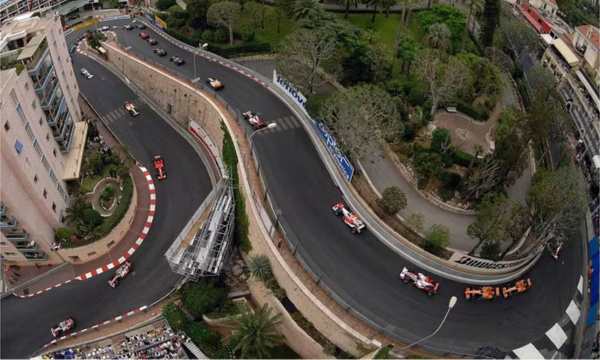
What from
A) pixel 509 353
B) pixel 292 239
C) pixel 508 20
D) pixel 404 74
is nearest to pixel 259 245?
pixel 292 239

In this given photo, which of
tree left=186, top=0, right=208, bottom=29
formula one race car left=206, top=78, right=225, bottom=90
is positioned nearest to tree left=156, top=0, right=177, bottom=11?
tree left=186, top=0, right=208, bottom=29

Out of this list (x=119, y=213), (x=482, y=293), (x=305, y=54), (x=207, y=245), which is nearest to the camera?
(x=482, y=293)

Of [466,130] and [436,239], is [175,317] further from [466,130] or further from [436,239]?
[466,130]

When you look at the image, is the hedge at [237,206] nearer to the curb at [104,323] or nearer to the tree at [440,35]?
the curb at [104,323]

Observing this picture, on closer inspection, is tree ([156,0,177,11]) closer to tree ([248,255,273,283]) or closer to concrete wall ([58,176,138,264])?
concrete wall ([58,176,138,264])

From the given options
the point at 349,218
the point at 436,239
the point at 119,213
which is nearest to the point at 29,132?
the point at 119,213

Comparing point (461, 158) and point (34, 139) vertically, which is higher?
point (34, 139)

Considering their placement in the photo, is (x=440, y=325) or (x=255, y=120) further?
(x=255, y=120)
